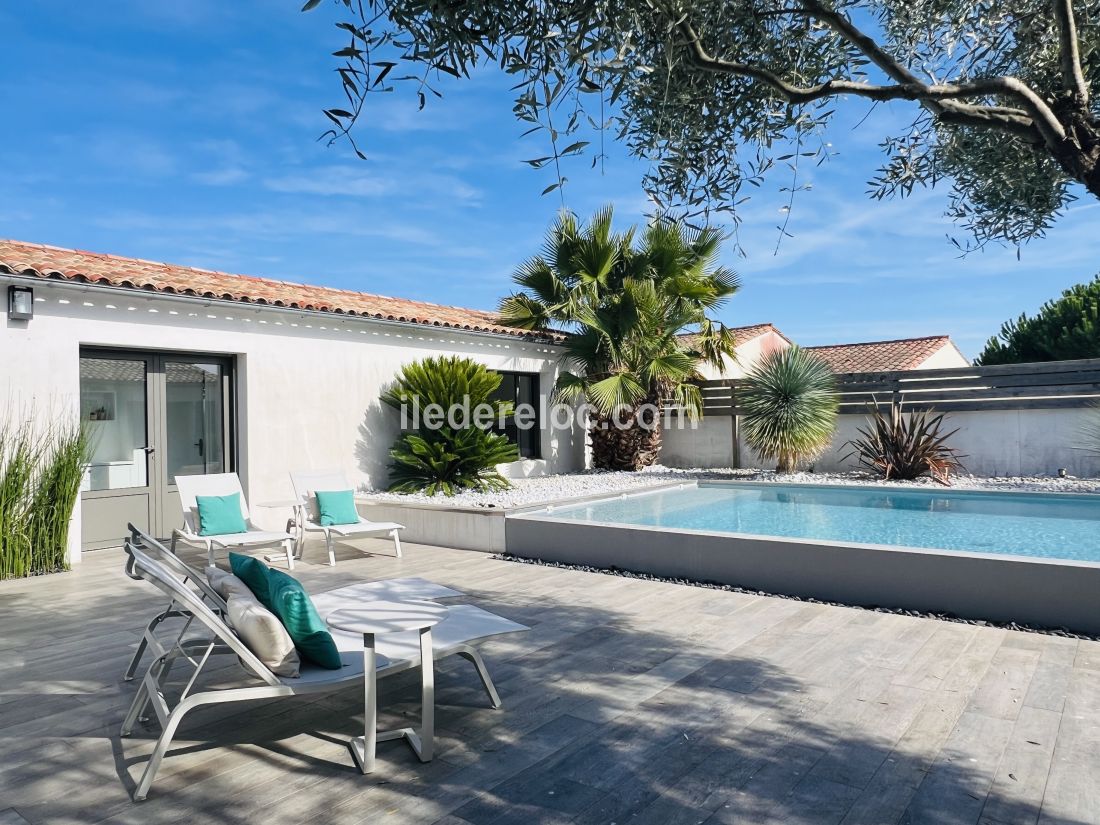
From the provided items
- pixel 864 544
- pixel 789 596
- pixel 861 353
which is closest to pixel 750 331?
pixel 861 353

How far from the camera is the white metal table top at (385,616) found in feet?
13.2

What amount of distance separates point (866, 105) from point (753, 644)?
3583mm

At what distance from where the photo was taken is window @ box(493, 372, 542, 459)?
1548 centimetres

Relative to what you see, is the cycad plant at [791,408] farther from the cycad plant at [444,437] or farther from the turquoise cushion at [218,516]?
the turquoise cushion at [218,516]

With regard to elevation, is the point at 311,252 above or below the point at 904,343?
above

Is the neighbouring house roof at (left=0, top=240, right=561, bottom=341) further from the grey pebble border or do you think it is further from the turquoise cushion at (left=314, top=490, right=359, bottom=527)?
the grey pebble border

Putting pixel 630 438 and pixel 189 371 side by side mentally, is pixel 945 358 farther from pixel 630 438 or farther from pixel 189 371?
pixel 189 371

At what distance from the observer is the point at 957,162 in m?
4.61

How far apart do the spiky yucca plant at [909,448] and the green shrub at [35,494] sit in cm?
1327

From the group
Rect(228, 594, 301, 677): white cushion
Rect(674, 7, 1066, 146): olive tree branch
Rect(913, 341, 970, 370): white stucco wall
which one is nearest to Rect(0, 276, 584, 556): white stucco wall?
Rect(228, 594, 301, 677): white cushion

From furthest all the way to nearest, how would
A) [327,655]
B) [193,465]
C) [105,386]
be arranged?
1. [193,465]
2. [105,386]
3. [327,655]

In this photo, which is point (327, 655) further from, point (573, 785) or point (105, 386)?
point (105, 386)

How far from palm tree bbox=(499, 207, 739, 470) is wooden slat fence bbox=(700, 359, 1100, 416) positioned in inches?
108

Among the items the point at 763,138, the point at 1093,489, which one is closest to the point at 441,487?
the point at 763,138
